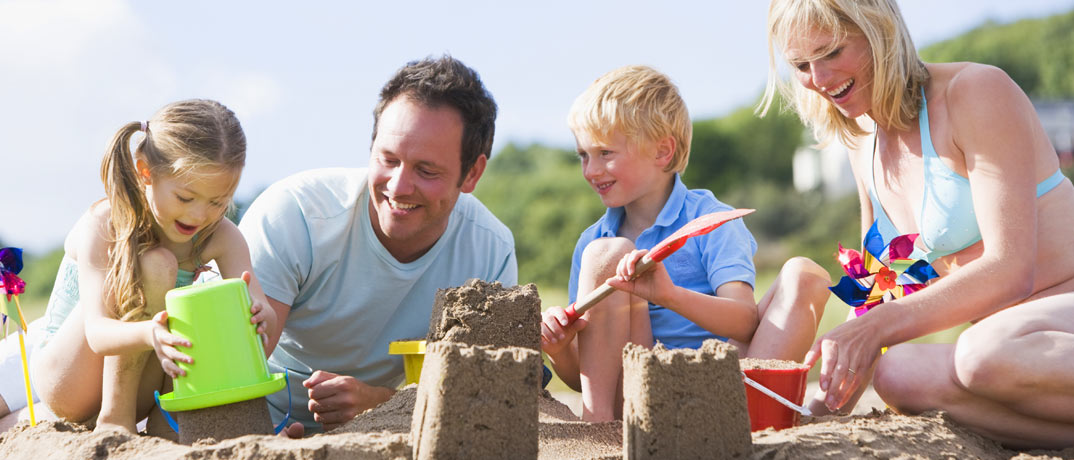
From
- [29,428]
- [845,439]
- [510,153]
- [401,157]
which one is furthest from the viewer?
[510,153]

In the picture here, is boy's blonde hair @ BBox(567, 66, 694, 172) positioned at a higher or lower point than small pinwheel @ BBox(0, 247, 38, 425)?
higher

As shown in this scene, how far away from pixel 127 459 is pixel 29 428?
781 mm

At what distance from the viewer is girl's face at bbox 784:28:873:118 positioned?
2.68 m

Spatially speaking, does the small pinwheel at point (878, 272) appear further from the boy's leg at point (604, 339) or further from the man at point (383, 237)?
the man at point (383, 237)

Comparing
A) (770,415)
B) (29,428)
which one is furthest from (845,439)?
(29,428)

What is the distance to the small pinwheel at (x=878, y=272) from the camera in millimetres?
2840

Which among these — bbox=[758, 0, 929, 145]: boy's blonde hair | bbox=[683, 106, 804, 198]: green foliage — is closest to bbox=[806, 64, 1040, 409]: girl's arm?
bbox=[758, 0, 929, 145]: boy's blonde hair

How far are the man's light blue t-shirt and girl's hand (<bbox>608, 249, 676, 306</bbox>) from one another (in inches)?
37.1

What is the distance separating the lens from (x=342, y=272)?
3.48 meters

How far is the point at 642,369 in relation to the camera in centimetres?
190

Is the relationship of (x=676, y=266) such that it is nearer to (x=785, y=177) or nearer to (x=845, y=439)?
(x=845, y=439)

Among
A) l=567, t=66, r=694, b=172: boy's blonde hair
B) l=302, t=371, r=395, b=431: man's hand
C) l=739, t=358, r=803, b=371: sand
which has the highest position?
l=567, t=66, r=694, b=172: boy's blonde hair

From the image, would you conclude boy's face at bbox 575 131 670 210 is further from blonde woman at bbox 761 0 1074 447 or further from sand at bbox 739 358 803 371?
A: sand at bbox 739 358 803 371

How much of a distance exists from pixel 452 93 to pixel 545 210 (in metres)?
14.9
